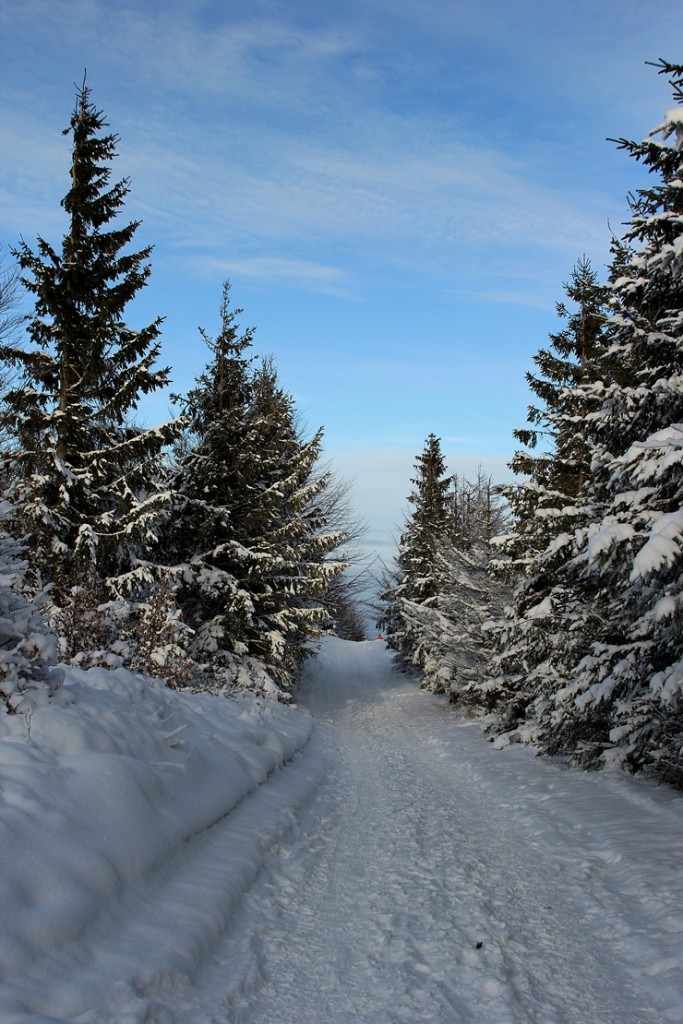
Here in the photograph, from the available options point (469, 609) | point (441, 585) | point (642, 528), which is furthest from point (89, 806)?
point (441, 585)

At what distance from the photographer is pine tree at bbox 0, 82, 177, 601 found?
13250 mm

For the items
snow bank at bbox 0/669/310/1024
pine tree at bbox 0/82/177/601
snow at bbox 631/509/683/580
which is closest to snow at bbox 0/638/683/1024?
snow bank at bbox 0/669/310/1024

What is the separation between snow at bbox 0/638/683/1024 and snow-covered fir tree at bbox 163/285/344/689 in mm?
7718

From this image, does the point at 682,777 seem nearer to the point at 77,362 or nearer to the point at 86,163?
the point at 77,362

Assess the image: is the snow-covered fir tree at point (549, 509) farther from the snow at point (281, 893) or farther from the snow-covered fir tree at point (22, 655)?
the snow-covered fir tree at point (22, 655)

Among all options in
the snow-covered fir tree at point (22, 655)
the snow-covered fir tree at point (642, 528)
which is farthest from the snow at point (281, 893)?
the snow-covered fir tree at point (642, 528)

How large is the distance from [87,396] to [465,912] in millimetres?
Answer: 12727

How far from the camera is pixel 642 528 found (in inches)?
279

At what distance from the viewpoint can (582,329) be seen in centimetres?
1390

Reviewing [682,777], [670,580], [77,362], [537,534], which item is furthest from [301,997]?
[77,362]

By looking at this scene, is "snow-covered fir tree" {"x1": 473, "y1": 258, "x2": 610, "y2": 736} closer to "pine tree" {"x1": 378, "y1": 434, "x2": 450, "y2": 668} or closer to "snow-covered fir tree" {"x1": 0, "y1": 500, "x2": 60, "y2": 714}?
"snow-covered fir tree" {"x1": 0, "y1": 500, "x2": 60, "y2": 714}

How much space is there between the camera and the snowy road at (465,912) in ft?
11.7

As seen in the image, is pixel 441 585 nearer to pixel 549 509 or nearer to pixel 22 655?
pixel 549 509

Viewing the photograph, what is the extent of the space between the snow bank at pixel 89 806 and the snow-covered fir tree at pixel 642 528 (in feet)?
13.8
